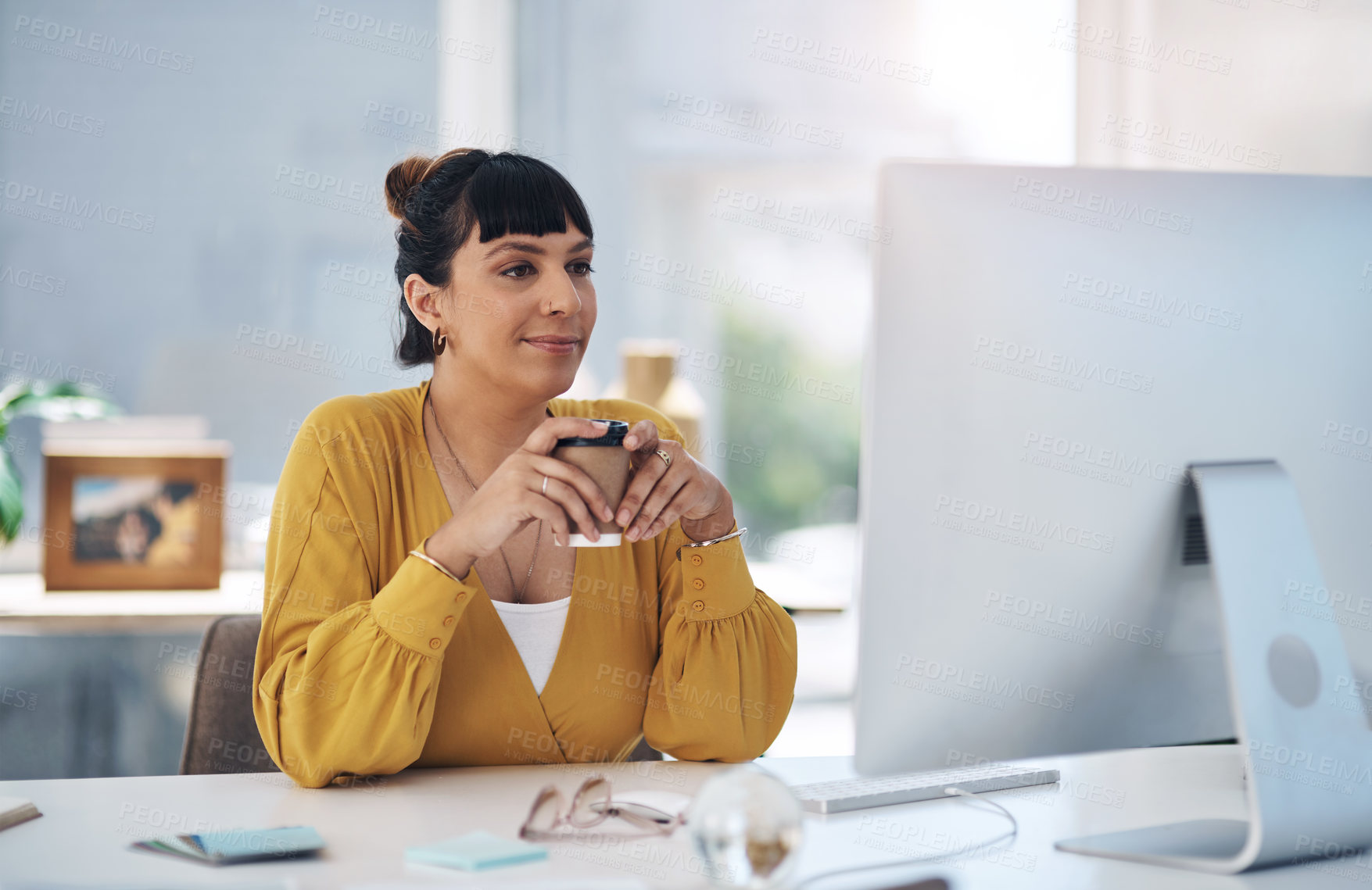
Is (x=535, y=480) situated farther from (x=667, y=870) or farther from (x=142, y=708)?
(x=142, y=708)

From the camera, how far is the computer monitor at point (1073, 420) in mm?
850

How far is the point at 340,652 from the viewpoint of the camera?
3.97ft

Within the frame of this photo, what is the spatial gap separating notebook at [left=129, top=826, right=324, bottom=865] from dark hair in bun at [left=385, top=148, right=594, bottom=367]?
77 cm

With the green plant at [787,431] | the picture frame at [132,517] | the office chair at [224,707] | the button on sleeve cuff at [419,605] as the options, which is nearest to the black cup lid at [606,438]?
the button on sleeve cuff at [419,605]

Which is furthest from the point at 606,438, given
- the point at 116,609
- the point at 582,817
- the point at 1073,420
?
the point at 116,609

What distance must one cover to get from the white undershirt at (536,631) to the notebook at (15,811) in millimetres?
517

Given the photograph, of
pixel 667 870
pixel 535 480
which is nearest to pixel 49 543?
pixel 535 480

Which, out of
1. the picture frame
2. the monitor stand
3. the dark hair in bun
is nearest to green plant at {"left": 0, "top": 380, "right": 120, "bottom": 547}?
the picture frame

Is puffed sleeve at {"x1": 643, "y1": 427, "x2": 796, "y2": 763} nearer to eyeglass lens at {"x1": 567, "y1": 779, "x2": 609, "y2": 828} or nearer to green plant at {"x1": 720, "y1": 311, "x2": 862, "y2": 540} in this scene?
eyeglass lens at {"x1": 567, "y1": 779, "x2": 609, "y2": 828}

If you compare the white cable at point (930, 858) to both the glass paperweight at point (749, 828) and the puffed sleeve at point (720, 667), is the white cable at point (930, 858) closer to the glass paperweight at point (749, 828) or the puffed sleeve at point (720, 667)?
the glass paperweight at point (749, 828)

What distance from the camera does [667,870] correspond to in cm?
91

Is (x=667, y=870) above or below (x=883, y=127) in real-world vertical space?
below

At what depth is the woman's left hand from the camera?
46.9 inches

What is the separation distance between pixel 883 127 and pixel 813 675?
5.92 ft
